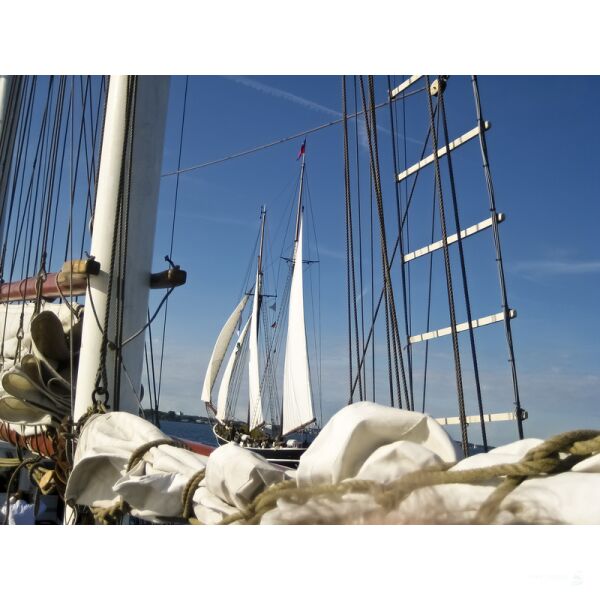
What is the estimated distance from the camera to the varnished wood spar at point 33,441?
123 inches

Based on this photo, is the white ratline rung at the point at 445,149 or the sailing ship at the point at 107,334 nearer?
the sailing ship at the point at 107,334

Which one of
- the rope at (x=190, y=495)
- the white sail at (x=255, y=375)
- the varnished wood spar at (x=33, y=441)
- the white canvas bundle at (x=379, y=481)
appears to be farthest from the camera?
the white sail at (x=255, y=375)

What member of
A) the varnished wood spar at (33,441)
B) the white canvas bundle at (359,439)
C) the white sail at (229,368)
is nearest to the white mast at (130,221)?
the varnished wood spar at (33,441)

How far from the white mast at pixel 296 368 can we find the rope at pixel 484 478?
20358 millimetres

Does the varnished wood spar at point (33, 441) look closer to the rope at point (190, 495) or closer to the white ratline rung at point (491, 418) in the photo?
the rope at point (190, 495)

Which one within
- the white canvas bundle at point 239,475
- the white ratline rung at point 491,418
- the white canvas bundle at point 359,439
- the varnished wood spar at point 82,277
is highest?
the varnished wood spar at point 82,277

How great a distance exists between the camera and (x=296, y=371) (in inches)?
853

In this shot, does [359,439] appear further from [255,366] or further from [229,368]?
[229,368]

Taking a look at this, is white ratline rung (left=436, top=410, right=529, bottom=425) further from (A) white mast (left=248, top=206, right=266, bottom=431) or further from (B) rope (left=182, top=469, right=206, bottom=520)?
(A) white mast (left=248, top=206, right=266, bottom=431)

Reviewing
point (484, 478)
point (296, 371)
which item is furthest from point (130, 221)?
point (296, 371)

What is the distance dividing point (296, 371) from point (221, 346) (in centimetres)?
1082

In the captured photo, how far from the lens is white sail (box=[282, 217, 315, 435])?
21.5 m
